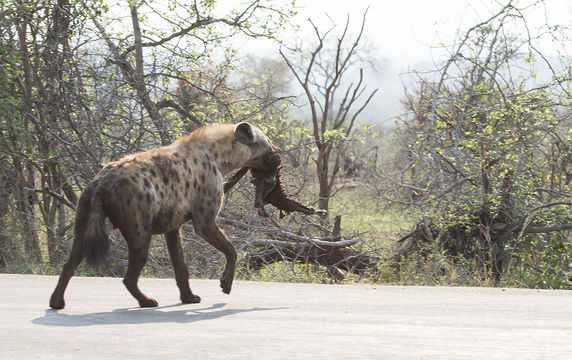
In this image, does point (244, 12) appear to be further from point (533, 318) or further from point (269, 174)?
point (533, 318)

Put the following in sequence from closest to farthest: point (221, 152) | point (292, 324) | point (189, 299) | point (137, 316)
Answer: point (292, 324), point (137, 316), point (189, 299), point (221, 152)

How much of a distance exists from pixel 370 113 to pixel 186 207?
558 ft

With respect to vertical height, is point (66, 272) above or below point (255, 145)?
below

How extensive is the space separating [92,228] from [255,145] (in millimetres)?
1945

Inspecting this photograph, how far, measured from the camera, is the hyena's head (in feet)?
20.1

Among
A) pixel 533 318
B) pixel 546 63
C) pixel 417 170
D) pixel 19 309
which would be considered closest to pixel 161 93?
pixel 417 170

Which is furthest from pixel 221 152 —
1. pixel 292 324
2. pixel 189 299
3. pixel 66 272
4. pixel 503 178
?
pixel 503 178

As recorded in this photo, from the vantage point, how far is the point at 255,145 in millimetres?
6297

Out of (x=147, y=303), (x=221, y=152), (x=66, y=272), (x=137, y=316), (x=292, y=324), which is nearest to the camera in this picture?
(x=292, y=324)

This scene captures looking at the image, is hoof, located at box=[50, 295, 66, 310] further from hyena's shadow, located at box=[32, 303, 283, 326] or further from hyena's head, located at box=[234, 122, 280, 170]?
hyena's head, located at box=[234, 122, 280, 170]

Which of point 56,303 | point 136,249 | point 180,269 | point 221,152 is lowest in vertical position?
Answer: point 56,303

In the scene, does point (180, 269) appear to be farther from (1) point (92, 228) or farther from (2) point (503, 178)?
(2) point (503, 178)

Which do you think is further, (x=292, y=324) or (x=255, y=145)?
(x=255, y=145)

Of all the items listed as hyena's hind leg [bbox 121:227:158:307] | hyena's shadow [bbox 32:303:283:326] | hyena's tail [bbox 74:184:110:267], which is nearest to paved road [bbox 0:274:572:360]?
hyena's shadow [bbox 32:303:283:326]
